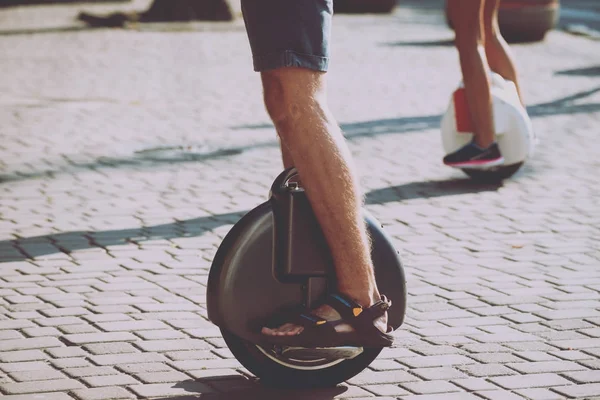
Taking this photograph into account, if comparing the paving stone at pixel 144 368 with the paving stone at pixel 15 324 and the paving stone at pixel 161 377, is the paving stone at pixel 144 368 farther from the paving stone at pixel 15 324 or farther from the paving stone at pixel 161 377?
the paving stone at pixel 15 324

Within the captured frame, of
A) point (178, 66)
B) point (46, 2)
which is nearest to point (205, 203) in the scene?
point (178, 66)

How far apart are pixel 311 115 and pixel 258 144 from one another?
4.56 m

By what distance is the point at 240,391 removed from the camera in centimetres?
338

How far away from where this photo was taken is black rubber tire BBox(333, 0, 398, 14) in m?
19.8

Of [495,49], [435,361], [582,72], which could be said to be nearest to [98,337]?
[435,361]

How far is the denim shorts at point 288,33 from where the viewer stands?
121 inches

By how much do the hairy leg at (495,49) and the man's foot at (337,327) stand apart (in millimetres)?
3586

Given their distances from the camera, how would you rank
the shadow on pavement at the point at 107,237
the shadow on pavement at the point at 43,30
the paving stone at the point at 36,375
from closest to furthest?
the paving stone at the point at 36,375
the shadow on pavement at the point at 107,237
the shadow on pavement at the point at 43,30

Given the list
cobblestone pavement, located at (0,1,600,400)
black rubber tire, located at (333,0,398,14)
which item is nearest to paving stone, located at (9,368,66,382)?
cobblestone pavement, located at (0,1,600,400)

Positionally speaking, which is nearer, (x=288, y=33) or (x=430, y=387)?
(x=288, y=33)

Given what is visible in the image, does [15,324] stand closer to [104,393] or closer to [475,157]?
[104,393]

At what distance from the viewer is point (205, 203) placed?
595 centimetres

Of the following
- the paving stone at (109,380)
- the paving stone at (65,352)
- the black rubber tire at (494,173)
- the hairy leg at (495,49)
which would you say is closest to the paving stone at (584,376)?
the paving stone at (109,380)

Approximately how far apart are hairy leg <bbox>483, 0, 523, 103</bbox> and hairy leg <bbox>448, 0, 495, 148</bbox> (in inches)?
13.1
